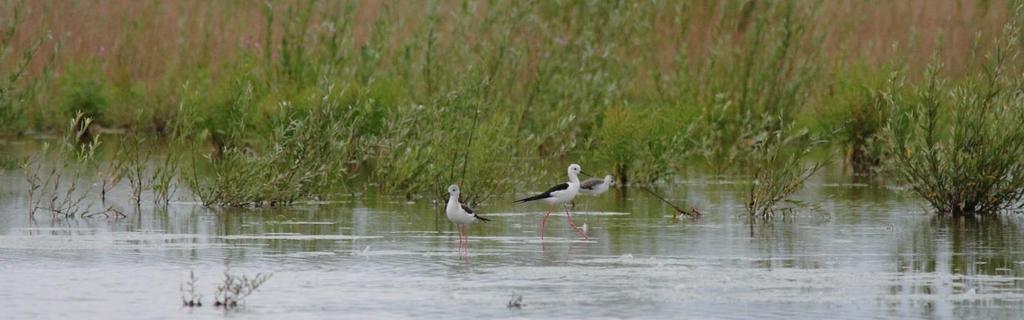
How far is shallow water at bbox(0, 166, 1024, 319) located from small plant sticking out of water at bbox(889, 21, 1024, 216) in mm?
458

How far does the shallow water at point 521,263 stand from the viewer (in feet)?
36.7

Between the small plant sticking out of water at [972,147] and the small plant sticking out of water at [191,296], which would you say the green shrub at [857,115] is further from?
the small plant sticking out of water at [191,296]

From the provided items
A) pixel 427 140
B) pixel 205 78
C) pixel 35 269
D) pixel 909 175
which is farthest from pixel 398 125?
pixel 205 78

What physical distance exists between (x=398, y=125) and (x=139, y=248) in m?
6.26

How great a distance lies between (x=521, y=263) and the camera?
13594 mm

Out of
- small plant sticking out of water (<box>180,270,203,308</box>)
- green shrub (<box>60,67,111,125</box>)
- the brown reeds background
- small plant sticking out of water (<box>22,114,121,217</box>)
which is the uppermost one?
the brown reeds background

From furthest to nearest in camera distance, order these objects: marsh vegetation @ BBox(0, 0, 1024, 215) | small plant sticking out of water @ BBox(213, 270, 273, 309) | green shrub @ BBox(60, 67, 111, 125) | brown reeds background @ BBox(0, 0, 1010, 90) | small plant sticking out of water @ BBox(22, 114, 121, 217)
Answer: green shrub @ BBox(60, 67, 111, 125) → brown reeds background @ BBox(0, 0, 1010, 90) → marsh vegetation @ BBox(0, 0, 1024, 215) → small plant sticking out of water @ BBox(22, 114, 121, 217) → small plant sticking out of water @ BBox(213, 270, 273, 309)

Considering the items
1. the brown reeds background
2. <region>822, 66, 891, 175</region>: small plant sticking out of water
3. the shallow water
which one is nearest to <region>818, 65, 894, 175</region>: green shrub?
<region>822, 66, 891, 175</region>: small plant sticking out of water

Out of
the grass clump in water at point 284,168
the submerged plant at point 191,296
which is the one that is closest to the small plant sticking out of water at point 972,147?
the grass clump in water at point 284,168

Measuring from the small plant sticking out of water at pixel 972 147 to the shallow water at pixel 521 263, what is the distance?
458 millimetres

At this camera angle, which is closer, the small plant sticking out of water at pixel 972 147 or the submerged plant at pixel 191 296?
the submerged plant at pixel 191 296

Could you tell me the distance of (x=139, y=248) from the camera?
1466 cm

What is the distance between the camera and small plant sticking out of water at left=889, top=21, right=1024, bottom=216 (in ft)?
57.6

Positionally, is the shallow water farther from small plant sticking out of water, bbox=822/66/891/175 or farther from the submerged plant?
small plant sticking out of water, bbox=822/66/891/175
